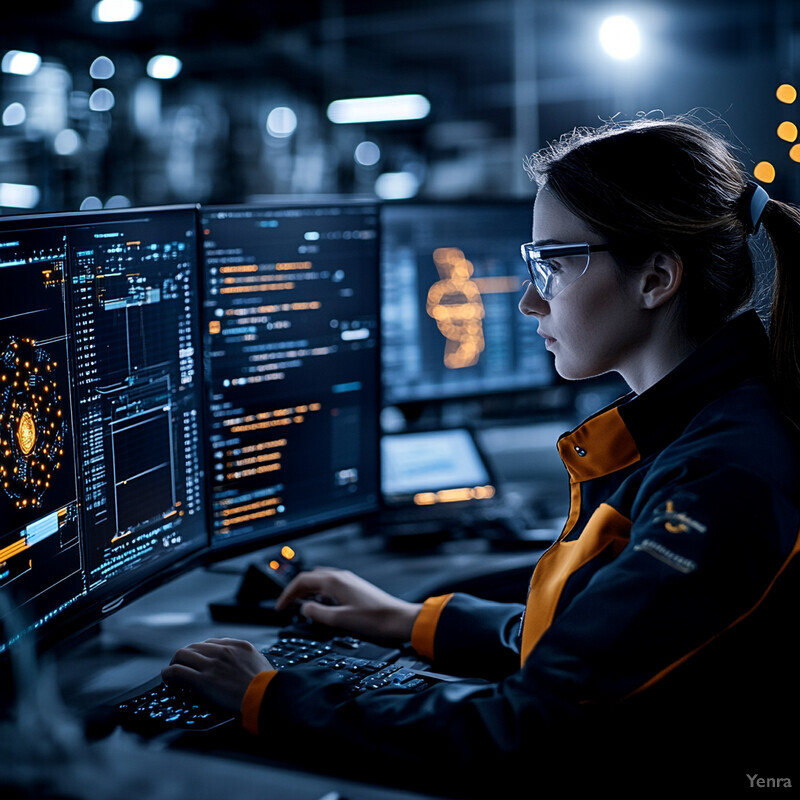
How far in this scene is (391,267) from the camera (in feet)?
6.49

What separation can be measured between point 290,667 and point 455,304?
1092 millimetres

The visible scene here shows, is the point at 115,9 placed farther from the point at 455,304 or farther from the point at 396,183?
the point at 396,183

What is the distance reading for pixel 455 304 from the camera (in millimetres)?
2068

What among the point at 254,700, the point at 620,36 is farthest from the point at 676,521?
the point at 620,36

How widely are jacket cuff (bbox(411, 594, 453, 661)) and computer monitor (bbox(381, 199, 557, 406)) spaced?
0.78 meters

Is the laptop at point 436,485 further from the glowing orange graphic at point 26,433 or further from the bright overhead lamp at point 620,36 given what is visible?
the bright overhead lamp at point 620,36

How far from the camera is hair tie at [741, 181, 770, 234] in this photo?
3.52 ft

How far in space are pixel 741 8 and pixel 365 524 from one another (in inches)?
189

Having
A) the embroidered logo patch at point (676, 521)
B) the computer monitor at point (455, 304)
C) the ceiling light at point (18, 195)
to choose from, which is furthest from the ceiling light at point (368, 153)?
the embroidered logo patch at point (676, 521)

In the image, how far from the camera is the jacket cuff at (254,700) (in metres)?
0.99

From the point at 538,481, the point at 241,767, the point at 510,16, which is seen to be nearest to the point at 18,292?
the point at 241,767

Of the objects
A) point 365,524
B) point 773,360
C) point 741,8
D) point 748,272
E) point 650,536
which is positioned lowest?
point 365,524

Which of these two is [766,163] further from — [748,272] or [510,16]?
[510,16]

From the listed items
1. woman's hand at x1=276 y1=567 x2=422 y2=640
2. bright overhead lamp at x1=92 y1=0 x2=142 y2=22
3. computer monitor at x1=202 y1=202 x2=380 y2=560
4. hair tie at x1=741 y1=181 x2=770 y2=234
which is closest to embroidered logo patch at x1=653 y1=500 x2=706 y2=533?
hair tie at x1=741 y1=181 x2=770 y2=234
